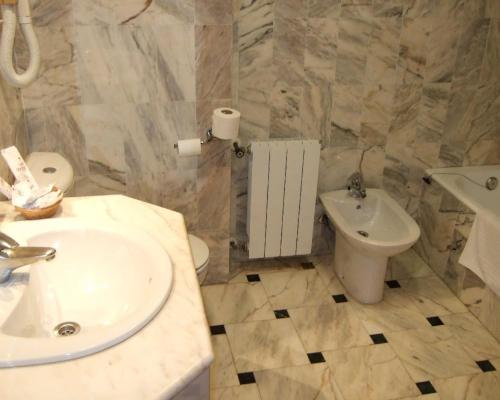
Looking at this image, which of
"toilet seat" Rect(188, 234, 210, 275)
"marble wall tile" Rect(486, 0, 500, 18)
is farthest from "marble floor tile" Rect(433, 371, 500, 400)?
"marble wall tile" Rect(486, 0, 500, 18)

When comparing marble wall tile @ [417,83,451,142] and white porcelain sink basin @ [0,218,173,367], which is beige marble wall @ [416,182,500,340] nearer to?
marble wall tile @ [417,83,451,142]

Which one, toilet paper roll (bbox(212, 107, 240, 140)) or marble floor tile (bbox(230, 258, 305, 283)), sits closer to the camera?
toilet paper roll (bbox(212, 107, 240, 140))

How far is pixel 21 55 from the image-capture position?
2.33 metres

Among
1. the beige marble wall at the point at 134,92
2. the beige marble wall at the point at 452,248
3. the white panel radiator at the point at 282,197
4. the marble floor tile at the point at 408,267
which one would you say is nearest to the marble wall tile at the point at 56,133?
the beige marble wall at the point at 134,92

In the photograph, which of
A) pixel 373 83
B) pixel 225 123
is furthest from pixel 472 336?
pixel 225 123

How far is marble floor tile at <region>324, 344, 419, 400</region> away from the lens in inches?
95.6

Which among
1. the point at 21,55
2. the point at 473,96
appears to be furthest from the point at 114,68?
the point at 473,96

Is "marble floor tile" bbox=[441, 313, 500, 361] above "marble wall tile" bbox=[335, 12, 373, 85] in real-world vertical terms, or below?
below

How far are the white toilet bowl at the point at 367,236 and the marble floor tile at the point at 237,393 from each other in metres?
0.87

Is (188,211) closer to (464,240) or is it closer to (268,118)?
(268,118)

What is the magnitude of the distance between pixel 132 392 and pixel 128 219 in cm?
69

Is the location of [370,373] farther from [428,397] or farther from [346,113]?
[346,113]

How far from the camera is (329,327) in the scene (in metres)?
2.80

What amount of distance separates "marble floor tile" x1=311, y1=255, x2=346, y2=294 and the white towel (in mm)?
685
